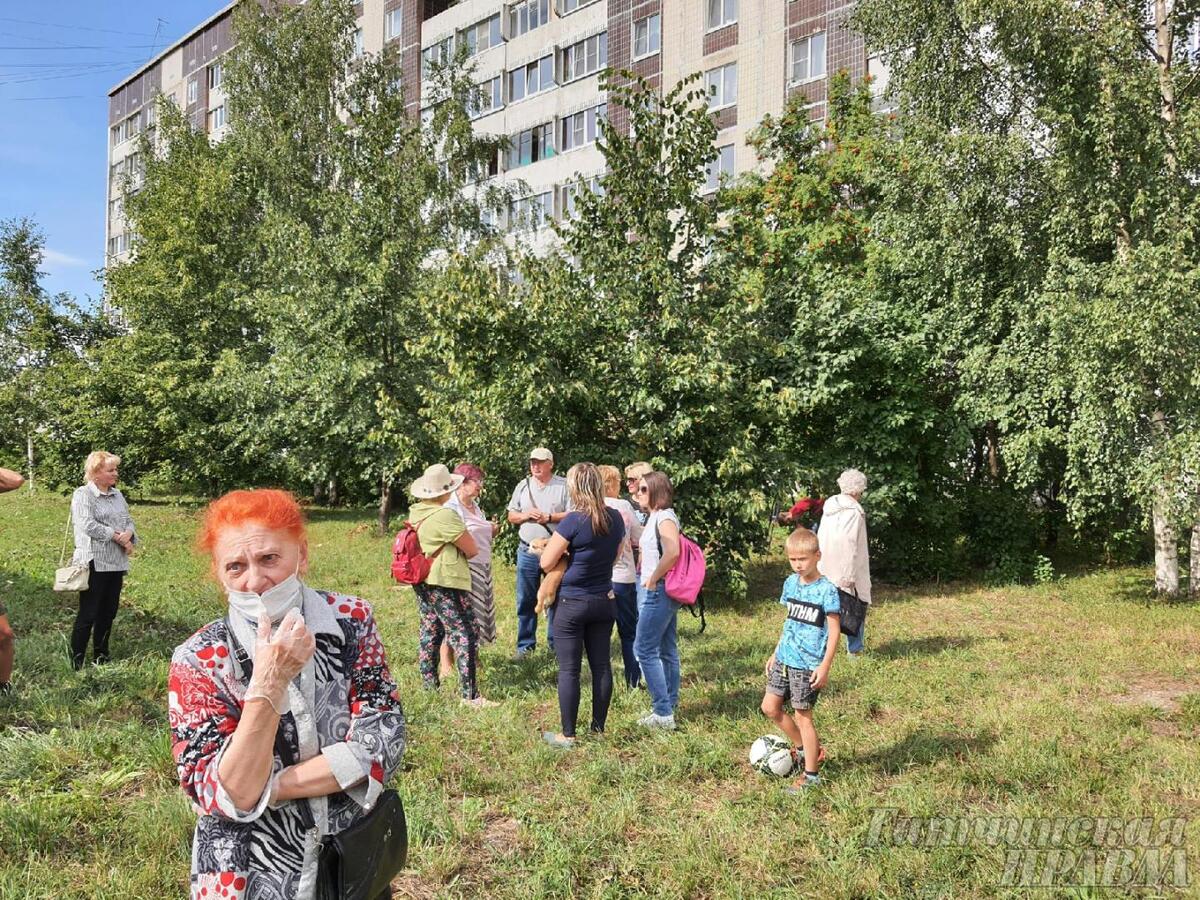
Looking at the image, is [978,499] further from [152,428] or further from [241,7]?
[241,7]

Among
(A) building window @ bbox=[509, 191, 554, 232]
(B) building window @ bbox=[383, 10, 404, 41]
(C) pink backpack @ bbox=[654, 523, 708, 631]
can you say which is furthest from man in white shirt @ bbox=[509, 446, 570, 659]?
(B) building window @ bbox=[383, 10, 404, 41]

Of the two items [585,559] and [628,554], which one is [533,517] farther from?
[585,559]

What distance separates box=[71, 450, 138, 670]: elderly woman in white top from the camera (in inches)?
278

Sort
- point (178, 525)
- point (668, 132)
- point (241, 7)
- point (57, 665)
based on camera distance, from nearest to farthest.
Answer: point (57, 665)
point (668, 132)
point (178, 525)
point (241, 7)

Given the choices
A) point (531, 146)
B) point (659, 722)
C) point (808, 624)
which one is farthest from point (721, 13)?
point (808, 624)

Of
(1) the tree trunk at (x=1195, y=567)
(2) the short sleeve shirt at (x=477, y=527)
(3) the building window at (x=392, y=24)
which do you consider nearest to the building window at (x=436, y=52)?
(3) the building window at (x=392, y=24)

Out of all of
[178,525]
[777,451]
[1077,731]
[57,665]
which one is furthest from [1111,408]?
[178,525]

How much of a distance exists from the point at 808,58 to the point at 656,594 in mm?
22869

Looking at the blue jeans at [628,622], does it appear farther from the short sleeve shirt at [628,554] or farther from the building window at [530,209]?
the building window at [530,209]

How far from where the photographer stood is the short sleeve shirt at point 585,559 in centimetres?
550

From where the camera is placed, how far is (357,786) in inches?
83.1

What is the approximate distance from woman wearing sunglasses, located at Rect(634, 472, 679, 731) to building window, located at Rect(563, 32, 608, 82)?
2653 cm

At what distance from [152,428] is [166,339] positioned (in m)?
2.72

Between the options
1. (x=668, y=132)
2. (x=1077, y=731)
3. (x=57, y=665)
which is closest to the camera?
(x=1077, y=731)
